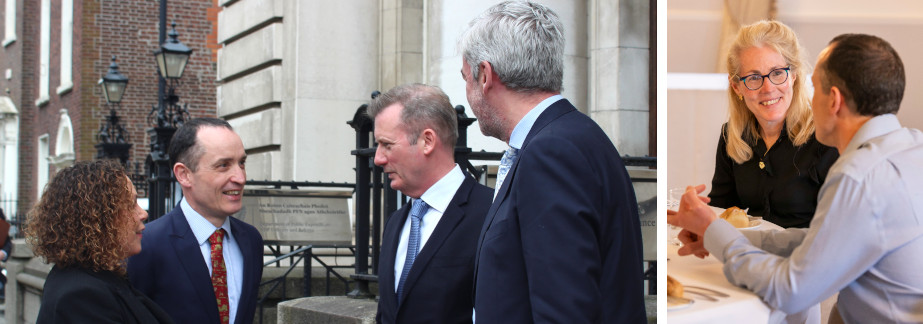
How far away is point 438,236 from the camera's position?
3436 mm

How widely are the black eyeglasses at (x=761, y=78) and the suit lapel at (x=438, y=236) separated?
4.64ft

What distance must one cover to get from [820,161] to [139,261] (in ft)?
8.51

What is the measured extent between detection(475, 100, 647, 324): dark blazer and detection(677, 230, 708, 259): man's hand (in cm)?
12

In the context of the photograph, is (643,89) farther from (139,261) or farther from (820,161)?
(820,161)

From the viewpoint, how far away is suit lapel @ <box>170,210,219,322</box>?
3.80 m

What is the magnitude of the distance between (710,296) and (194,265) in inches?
87.2

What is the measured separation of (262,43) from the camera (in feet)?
36.6

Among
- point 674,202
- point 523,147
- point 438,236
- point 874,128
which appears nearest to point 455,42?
point 438,236

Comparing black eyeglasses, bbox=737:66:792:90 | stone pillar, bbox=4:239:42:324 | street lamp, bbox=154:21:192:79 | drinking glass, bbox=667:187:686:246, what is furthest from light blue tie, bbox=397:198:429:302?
street lamp, bbox=154:21:192:79

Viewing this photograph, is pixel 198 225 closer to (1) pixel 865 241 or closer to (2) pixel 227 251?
(2) pixel 227 251

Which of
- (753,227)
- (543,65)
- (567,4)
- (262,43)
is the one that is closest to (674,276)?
(753,227)

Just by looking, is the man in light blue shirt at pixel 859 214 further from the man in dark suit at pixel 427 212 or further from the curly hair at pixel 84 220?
the curly hair at pixel 84 220

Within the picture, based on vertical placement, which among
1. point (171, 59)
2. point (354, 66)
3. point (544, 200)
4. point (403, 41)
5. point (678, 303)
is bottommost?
point (678, 303)

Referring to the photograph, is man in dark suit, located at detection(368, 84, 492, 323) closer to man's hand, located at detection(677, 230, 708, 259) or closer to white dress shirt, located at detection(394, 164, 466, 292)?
white dress shirt, located at detection(394, 164, 466, 292)
